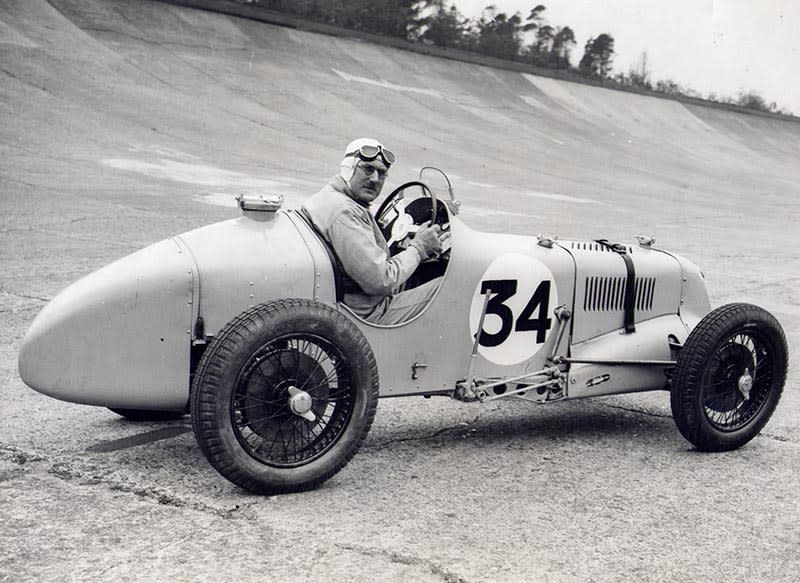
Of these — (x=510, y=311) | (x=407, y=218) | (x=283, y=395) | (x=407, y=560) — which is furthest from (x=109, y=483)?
(x=510, y=311)

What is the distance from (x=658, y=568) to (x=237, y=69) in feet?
71.7

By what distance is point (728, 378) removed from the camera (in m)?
4.89

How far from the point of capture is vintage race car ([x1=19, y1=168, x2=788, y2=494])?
3.83 m

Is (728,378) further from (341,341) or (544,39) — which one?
(544,39)

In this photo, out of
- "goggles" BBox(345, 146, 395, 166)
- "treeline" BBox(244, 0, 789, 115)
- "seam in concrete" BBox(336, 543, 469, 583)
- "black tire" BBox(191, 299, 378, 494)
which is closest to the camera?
"seam in concrete" BBox(336, 543, 469, 583)

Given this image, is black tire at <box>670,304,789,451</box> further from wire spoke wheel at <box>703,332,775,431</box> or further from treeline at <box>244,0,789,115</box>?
treeline at <box>244,0,789,115</box>

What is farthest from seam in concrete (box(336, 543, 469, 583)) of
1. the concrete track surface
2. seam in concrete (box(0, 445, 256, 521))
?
seam in concrete (box(0, 445, 256, 521))

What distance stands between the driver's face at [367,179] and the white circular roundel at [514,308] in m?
0.69

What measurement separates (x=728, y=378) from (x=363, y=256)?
2.06 metres

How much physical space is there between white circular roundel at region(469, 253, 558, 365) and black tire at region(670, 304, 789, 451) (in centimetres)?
71

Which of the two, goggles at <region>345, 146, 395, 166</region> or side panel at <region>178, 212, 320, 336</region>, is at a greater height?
goggles at <region>345, 146, 395, 166</region>

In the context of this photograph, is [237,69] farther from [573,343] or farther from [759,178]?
[573,343]

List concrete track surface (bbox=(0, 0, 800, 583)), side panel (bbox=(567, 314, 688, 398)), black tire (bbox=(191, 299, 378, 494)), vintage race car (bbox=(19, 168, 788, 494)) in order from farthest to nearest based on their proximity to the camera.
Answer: side panel (bbox=(567, 314, 688, 398))
vintage race car (bbox=(19, 168, 788, 494))
black tire (bbox=(191, 299, 378, 494))
concrete track surface (bbox=(0, 0, 800, 583))

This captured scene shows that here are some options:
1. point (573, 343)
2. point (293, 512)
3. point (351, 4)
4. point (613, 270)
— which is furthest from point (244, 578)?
point (351, 4)
